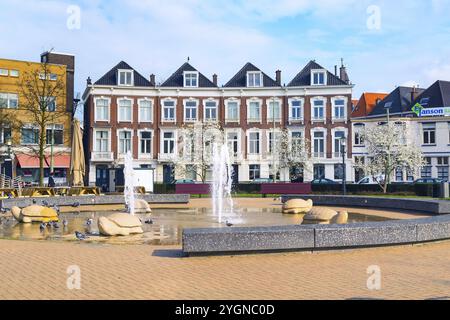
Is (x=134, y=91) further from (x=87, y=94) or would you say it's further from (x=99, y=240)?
(x=99, y=240)

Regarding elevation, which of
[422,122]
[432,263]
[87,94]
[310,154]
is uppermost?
[87,94]

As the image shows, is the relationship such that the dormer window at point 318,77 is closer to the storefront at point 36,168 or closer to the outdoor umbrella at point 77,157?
the storefront at point 36,168

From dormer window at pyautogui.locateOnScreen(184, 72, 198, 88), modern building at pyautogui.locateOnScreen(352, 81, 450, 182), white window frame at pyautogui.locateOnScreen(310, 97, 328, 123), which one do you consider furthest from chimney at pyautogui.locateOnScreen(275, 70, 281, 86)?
modern building at pyautogui.locateOnScreen(352, 81, 450, 182)

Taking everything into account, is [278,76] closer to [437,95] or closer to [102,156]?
[437,95]

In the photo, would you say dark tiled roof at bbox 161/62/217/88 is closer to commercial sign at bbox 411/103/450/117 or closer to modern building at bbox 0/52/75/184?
modern building at bbox 0/52/75/184

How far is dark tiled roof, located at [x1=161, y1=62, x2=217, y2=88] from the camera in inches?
1949

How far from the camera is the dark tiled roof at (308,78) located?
48.8 m

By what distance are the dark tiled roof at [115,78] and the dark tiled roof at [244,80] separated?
27.4 ft

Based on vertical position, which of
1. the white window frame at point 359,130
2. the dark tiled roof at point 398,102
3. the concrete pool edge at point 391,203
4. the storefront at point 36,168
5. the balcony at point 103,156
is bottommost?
the concrete pool edge at point 391,203

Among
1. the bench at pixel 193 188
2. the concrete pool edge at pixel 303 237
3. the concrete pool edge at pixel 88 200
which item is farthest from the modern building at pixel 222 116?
the concrete pool edge at pixel 303 237

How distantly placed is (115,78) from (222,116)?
11.7m
